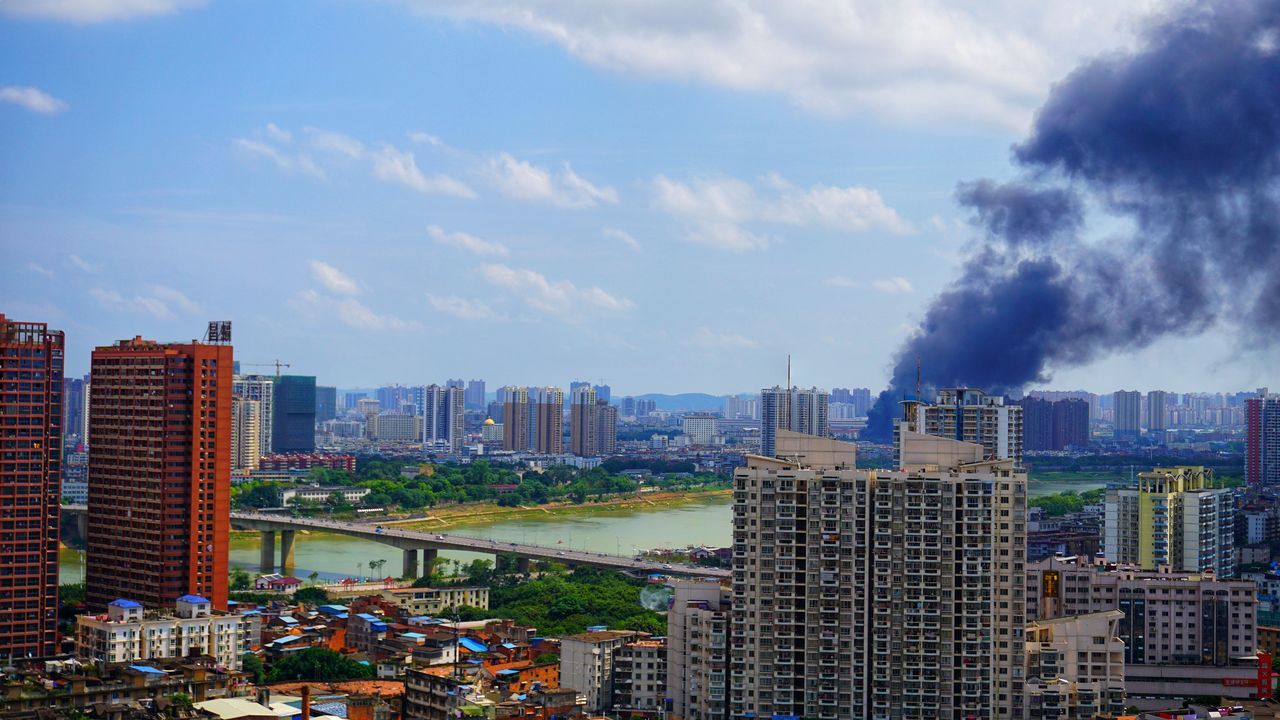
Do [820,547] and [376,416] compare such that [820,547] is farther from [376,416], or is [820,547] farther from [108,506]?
[376,416]

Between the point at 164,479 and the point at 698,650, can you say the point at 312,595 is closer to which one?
the point at 164,479

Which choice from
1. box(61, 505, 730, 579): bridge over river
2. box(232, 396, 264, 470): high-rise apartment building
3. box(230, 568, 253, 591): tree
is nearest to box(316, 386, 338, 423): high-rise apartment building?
box(232, 396, 264, 470): high-rise apartment building

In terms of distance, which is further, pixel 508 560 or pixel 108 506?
pixel 508 560

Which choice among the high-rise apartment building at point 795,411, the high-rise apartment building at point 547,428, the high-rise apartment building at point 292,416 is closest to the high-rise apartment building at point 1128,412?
the high-rise apartment building at point 795,411

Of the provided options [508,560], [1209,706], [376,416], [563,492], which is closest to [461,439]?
[376,416]

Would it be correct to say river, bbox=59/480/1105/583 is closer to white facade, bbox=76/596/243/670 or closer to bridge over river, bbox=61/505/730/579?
bridge over river, bbox=61/505/730/579

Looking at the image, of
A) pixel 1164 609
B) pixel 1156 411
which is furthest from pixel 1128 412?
pixel 1164 609
